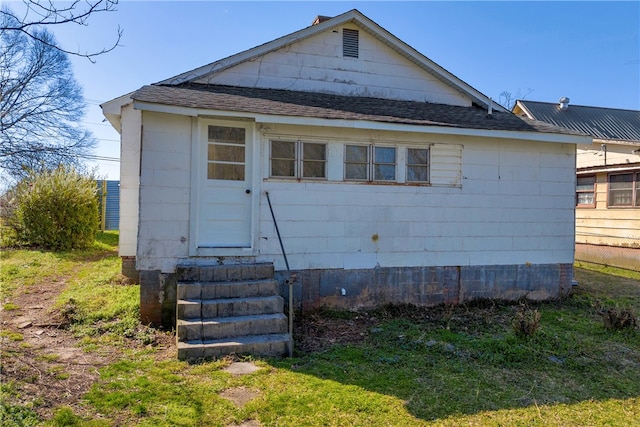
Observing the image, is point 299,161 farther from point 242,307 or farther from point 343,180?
point 242,307

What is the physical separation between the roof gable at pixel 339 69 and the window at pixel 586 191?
722 cm

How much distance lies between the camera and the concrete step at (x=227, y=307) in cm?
510

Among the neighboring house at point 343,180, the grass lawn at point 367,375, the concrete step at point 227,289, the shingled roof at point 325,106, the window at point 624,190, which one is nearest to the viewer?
the grass lawn at point 367,375

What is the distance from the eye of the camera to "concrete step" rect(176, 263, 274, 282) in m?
5.71

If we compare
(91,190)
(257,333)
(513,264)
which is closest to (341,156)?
(257,333)

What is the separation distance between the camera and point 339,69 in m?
8.14

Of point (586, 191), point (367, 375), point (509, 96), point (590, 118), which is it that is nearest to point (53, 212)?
point (367, 375)

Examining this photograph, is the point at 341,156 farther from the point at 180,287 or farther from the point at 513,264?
the point at 513,264

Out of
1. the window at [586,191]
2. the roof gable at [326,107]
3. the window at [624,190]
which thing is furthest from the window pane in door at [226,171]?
the window at [586,191]

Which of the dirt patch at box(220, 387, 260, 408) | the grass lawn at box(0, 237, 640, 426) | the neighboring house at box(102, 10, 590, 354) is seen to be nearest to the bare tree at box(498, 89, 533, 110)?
the neighboring house at box(102, 10, 590, 354)

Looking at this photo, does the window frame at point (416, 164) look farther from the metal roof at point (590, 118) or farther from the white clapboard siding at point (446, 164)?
the metal roof at point (590, 118)

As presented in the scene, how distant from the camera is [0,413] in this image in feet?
10.3

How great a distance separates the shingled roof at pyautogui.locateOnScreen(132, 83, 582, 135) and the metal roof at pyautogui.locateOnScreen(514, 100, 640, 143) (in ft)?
33.1

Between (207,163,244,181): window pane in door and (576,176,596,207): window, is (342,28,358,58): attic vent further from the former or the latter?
(576,176,596,207): window
